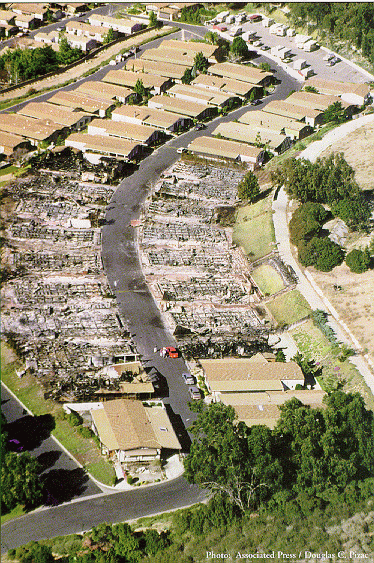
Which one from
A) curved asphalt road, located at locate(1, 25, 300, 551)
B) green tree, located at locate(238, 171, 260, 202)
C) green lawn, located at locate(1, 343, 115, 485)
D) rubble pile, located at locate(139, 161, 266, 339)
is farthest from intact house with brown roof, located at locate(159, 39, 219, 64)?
green lawn, located at locate(1, 343, 115, 485)

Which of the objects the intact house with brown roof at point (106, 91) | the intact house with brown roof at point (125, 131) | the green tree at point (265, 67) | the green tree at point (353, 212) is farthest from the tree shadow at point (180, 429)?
the green tree at point (265, 67)

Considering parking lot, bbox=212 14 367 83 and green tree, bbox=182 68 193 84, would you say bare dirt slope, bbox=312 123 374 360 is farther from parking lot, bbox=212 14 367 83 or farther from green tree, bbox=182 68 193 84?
green tree, bbox=182 68 193 84

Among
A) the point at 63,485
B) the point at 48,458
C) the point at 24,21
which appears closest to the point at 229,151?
the point at 24,21

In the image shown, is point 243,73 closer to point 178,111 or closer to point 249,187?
point 178,111

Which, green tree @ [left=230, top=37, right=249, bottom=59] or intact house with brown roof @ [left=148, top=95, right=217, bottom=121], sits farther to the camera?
green tree @ [left=230, top=37, right=249, bottom=59]

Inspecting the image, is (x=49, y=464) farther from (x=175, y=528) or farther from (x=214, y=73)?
(x=214, y=73)

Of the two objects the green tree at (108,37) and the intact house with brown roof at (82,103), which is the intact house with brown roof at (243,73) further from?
the intact house with brown roof at (82,103)
